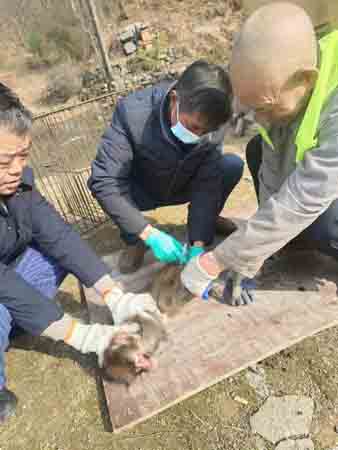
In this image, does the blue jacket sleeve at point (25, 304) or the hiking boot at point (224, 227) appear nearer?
the blue jacket sleeve at point (25, 304)

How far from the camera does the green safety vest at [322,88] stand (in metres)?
1.55

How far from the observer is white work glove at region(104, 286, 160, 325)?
215 centimetres

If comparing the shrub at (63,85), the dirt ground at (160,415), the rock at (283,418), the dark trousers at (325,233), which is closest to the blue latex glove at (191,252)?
the dark trousers at (325,233)

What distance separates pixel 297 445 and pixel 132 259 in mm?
1496

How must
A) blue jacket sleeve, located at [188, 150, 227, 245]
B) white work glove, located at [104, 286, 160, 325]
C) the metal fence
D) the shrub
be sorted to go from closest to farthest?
white work glove, located at [104, 286, 160, 325]
blue jacket sleeve, located at [188, 150, 227, 245]
the metal fence
the shrub

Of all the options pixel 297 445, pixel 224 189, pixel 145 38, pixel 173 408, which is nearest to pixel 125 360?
pixel 173 408

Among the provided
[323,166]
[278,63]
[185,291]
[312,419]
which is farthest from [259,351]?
[278,63]

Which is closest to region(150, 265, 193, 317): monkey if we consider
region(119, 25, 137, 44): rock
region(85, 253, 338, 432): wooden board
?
region(85, 253, 338, 432): wooden board

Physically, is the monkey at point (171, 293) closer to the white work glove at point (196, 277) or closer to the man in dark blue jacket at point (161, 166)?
the man in dark blue jacket at point (161, 166)

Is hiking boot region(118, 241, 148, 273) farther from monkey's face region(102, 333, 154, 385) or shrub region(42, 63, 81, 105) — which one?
shrub region(42, 63, 81, 105)

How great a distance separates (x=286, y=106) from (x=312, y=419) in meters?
1.38

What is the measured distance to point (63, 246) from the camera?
2.29 m

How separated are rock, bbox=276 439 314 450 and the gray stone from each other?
9938 millimetres

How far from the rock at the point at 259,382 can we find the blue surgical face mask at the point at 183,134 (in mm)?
1274
